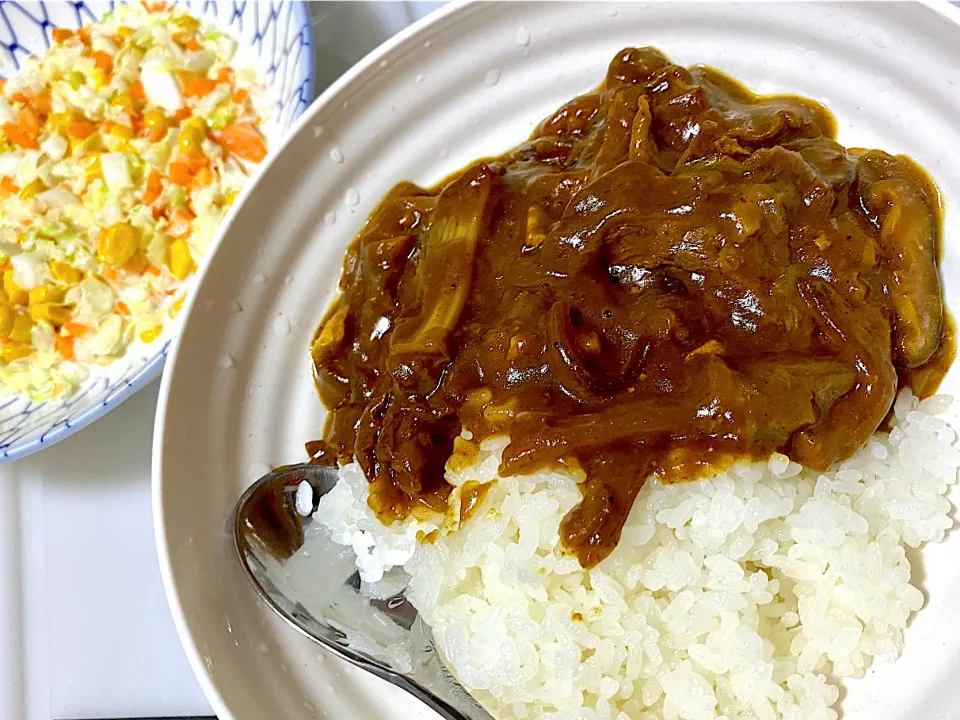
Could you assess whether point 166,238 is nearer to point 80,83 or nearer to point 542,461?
point 80,83

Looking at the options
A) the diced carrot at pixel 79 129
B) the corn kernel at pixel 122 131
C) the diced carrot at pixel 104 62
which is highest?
the diced carrot at pixel 104 62

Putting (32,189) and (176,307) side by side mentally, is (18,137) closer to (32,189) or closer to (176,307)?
(32,189)

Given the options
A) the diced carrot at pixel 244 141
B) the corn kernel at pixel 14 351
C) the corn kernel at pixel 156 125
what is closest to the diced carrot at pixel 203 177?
the diced carrot at pixel 244 141

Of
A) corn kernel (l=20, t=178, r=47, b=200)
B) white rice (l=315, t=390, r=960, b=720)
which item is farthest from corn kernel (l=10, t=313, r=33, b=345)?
white rice (l=315, t=390, r=960, b=720)

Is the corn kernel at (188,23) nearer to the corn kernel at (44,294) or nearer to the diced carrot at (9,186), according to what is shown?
the diced carrot at (9,186)

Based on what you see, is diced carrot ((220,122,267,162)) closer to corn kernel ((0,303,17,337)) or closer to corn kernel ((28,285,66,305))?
corn kernel ((28,285,66,305))
